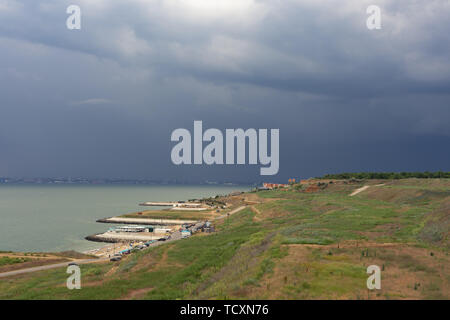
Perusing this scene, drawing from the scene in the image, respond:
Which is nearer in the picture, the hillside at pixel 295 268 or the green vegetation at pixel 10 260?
the hillside at pixel 295 268

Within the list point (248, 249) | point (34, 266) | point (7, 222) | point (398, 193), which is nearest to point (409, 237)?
point (248, 249)

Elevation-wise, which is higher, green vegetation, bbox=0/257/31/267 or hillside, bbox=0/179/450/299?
hillside, bbox=0/179/450/299

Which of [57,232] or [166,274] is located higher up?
[166,274]

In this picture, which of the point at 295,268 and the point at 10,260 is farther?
the point at 10,260

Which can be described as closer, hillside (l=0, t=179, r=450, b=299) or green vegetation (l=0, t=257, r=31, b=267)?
hillside (l=0, t=179, r=450, b=299)

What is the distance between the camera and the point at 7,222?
4626 inches

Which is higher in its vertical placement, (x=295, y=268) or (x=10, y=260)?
(x=295, y=268)

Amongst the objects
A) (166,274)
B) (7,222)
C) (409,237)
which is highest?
(409,237)

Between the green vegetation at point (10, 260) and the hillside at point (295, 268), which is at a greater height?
the hillside at point (295, 268)
